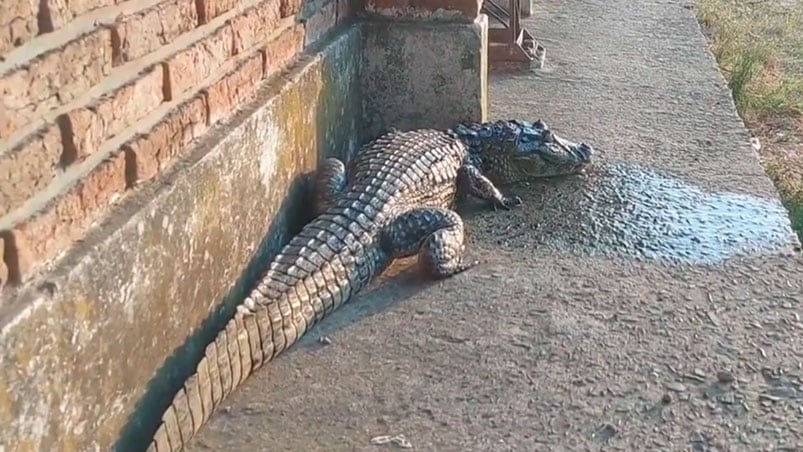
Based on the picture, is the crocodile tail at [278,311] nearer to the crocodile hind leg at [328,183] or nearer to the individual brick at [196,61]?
the crocodile hind leg at [328,183]

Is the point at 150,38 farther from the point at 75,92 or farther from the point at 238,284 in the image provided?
the point at 238,284

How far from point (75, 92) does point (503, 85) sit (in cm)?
403

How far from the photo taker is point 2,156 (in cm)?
221

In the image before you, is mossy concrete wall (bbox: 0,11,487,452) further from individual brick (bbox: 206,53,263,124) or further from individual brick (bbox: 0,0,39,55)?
individual brick (bbox: 0,0,39,55)

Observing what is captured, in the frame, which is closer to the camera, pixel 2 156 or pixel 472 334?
pixel 2 156

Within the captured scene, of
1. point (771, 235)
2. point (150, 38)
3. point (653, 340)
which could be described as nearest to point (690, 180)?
point (771, 235)

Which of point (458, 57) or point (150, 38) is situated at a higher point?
point (150, 38)

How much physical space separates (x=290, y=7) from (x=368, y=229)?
93 cm

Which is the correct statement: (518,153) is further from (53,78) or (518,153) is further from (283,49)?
(53,78)

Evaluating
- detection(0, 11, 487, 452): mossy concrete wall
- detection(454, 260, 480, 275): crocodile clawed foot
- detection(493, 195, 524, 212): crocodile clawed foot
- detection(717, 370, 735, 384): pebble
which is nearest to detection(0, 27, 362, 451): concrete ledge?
detection(0, 11, 487, 452): mossy concrete wall

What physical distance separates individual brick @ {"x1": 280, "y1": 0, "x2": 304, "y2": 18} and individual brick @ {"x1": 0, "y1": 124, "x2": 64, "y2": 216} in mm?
1743

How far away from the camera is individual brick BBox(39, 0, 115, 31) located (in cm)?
235

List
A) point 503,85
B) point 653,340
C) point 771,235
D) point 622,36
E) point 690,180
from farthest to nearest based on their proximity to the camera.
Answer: point 622,36, point 503,85, point 690,180, point 771,235, point 653,340

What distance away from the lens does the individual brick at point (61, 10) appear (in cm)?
235
